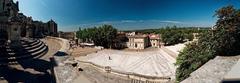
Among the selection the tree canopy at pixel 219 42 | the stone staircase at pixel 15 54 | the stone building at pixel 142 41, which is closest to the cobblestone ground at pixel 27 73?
the stone staircase at pixel 15 54

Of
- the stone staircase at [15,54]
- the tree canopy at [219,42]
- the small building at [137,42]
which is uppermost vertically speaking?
the tree canopy at [219,42]

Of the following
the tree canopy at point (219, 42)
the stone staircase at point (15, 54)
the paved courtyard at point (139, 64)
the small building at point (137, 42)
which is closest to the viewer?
the tree canopy at point (219, 42)

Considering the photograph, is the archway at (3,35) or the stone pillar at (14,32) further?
the archway at (3,35)

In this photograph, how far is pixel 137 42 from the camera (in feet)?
296

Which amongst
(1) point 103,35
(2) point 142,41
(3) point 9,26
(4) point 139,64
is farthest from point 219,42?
(2) point 142,41

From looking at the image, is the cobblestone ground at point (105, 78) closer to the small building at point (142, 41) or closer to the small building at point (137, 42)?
the small building at point (142, 41)

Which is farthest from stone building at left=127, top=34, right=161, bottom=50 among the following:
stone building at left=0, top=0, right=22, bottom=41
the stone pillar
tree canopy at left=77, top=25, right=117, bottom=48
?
the stone pillar

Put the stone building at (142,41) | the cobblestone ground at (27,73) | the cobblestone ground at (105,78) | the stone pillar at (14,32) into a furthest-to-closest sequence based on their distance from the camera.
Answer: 1. the stone building at (142,41)
2. the stone pillar at (14,32)
3. the cobblestone ground at (105,78)
4. the cobblestone ground at (27,73)

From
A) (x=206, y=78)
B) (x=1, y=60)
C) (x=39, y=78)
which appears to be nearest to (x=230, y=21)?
(x=206, y=78)

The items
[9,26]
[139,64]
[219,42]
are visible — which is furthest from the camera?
[9,26]

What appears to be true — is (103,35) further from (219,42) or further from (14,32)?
(219,42)

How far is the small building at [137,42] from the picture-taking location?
89.1m

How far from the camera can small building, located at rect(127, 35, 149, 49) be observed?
8912cm

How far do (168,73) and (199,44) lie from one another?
17.4ft
